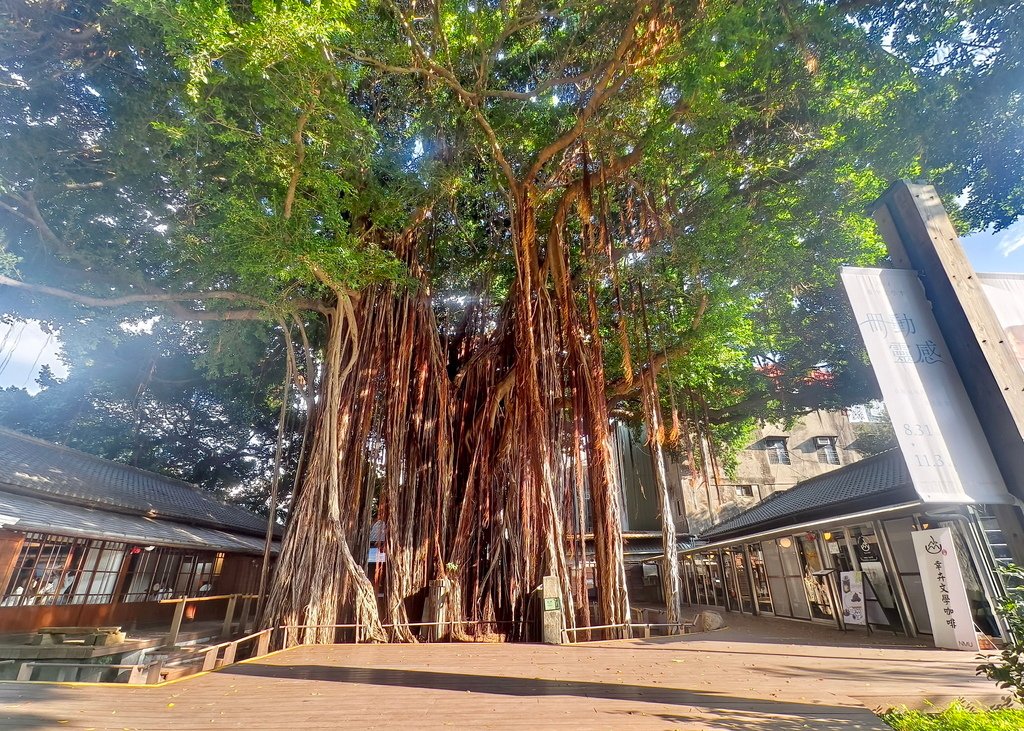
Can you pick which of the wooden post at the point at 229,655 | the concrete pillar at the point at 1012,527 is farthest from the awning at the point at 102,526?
the concrete pillar at the point at 1012,527

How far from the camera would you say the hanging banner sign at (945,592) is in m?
3.97

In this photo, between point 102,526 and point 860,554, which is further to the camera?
point 860,554

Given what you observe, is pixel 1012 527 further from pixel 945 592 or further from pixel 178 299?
pixel 178 299

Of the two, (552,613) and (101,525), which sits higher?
(101,525)

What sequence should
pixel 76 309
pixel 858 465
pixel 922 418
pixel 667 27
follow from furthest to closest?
pixel 858 465 → pixel 76 309 → pixel 667 27 → pixel 922 418

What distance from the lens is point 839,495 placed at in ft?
22.2

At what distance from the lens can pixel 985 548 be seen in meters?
4.57

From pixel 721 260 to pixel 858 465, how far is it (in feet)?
16.0

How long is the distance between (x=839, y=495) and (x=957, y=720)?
557 centimetres

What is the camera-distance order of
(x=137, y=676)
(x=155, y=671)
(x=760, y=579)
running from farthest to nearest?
(x=760, y=579), (x=137, y=676), (x=155, y=671)

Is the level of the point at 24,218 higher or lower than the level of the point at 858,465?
higher

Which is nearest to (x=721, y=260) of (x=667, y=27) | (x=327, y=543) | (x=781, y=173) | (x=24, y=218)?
(x=781, y=173)

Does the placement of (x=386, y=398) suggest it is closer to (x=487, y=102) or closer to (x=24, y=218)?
(x=487, y=102)

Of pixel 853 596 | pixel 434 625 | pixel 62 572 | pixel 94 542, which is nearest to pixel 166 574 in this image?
pixel 94 542
